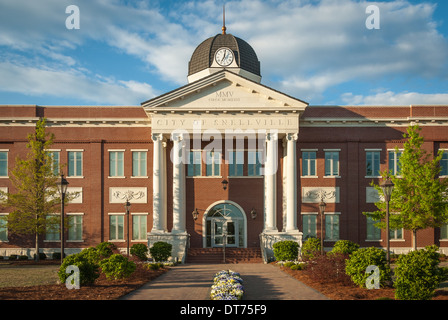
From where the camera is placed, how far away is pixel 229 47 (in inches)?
1417

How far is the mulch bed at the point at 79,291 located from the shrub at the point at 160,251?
287 inches

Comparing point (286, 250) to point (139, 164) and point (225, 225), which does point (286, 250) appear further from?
point (139, 164)

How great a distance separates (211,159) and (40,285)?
16.5 m

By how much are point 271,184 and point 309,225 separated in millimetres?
4838

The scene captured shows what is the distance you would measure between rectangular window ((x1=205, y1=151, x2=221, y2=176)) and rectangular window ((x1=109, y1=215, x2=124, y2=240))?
7.27m

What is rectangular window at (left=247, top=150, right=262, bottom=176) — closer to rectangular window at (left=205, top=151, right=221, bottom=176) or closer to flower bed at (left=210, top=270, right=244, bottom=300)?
rectangular window at (left=205, top=151, right=221, bottom=176)

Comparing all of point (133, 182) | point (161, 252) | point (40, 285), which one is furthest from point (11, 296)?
point (133, 182)

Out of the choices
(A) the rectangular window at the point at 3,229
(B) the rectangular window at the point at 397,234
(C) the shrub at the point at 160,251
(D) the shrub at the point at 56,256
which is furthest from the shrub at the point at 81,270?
(B) the rectangular window at the point at 397,234

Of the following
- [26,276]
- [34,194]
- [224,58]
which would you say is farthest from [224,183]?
[26,276]

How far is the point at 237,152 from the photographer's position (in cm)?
3130

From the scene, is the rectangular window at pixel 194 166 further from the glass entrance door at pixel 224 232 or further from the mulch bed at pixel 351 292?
the mulch bed at pixel 351 292

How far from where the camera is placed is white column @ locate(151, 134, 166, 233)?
28531 mm

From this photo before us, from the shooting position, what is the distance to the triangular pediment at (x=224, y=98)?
28.4 meters

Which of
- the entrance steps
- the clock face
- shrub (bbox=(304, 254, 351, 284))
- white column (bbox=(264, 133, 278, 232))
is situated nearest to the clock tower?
the clock face
